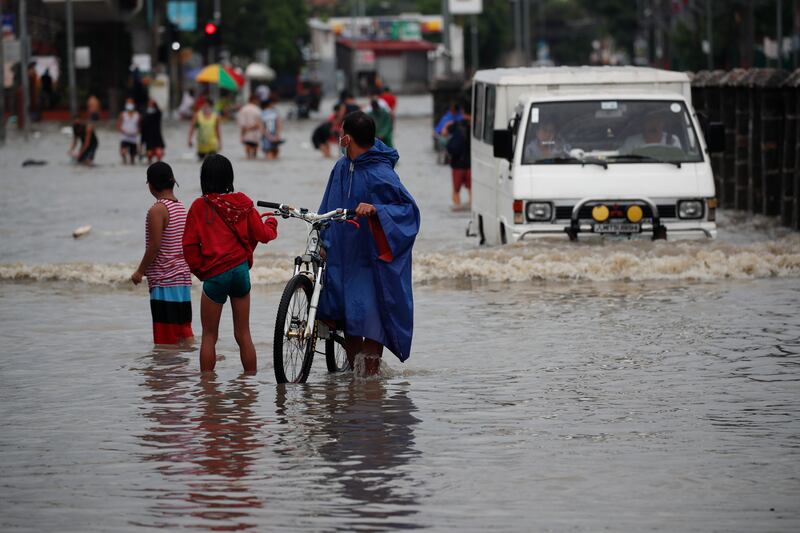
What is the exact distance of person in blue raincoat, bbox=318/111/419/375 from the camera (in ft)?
32.5

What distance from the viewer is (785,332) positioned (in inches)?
485

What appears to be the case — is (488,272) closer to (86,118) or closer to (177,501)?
(177,501)

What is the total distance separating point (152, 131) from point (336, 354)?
28.0 m

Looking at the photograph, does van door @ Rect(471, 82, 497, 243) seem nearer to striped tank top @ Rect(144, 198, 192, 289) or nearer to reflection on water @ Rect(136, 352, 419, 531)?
striped tank top @ Rect(144, 198, 192, 289)

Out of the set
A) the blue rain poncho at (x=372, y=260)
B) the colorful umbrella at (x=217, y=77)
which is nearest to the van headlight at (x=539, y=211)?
the blue rain poncho at (x=372, y=260)

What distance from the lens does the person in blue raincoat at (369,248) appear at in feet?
32.5

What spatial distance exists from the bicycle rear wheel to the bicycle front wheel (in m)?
0.26

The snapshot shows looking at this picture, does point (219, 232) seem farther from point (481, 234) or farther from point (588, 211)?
point (481, 234)

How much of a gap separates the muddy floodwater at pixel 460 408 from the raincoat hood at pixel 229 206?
1008 millimetres

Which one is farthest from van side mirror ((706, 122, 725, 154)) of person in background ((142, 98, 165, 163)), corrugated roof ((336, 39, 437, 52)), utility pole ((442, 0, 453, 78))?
corrugated roof ((336, 39, 437, 52))

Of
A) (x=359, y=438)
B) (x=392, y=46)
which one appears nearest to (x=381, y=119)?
(x=359, y=438)

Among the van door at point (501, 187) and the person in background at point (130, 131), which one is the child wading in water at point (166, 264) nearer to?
the van door at point (501, 187)

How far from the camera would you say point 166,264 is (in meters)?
11.7

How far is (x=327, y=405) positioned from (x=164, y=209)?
2613 millimetres
